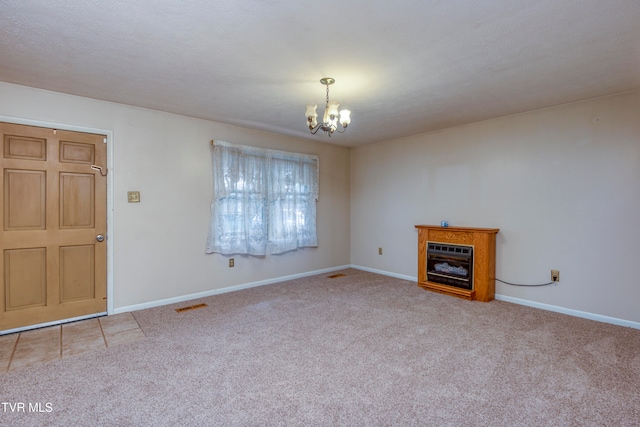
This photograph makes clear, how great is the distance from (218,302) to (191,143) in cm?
204

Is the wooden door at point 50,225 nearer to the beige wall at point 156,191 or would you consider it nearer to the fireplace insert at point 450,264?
the beige wall at point 156,191

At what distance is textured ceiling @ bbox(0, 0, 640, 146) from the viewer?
6.27 ft

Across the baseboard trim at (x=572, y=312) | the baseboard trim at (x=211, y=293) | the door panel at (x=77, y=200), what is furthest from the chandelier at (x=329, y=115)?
the baseboard trim at (x=572, y=312)

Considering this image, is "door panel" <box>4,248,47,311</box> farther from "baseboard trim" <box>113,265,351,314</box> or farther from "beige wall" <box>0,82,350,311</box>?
"baseboard trim" <box>113,265,351,314</box>

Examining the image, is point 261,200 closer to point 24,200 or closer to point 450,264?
point 24,200

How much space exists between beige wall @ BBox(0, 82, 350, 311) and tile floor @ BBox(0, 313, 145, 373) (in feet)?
1.37

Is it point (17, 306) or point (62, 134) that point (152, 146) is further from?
point (17, 306)

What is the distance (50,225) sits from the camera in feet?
10.7

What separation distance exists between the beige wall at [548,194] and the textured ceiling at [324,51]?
1.38 feet

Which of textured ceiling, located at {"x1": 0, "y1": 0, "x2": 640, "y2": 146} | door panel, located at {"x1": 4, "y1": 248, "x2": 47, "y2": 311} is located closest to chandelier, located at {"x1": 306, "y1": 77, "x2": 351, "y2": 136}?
textured ceiling, located at {"x1": 0, "y1": 0, "x2": 640, "y2": 146}

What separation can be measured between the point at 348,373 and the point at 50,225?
10.6 feet

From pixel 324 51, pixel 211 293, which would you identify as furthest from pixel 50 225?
pixel 324 51

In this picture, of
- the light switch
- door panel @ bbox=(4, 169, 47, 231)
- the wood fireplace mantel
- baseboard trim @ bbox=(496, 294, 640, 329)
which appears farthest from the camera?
the wood fireplace mantel

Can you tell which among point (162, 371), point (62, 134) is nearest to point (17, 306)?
point (62, 134)
